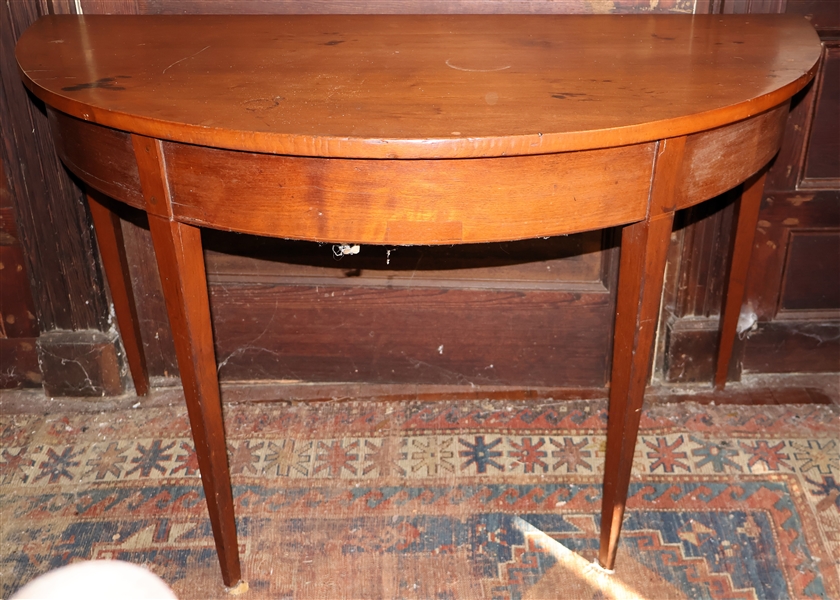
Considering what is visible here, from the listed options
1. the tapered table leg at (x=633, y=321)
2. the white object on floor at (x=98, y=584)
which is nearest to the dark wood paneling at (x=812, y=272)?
the tapered table leg at (x=633, y=321)

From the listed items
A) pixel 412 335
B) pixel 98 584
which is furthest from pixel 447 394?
pixel 98 584

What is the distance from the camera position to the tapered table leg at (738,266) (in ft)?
5.33

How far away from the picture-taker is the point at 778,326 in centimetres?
190

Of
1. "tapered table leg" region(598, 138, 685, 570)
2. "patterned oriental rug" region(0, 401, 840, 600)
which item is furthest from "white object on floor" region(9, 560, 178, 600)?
"patterned oriental rug" region(0, 401, 840, 600)

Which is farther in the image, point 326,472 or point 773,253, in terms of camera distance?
point 773,253

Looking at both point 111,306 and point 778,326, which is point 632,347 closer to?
point 778,326

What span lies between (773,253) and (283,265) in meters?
1.14

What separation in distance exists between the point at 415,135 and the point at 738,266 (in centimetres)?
111

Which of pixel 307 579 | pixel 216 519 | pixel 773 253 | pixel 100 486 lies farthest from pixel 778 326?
pixel 100 486

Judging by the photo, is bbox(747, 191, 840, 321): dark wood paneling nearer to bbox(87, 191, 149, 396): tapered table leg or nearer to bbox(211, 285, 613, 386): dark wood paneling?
bbox(211, 285, 613, 386): dark wood paneling

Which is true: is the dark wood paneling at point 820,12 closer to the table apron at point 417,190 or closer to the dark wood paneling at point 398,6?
the dark wood paneling at point 398,6

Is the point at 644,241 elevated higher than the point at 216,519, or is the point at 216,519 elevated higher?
the point at 644,241

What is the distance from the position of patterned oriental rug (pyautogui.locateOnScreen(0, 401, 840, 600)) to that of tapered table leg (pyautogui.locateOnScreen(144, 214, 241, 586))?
0.15 meters

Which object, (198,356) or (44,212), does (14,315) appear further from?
(198,356)
